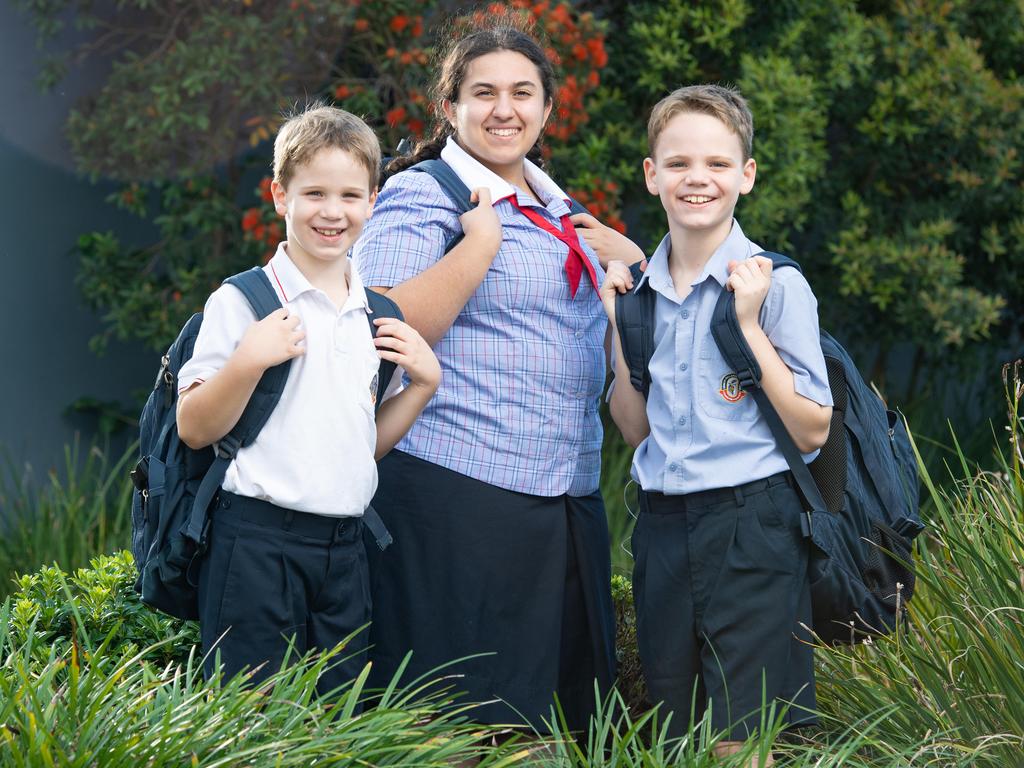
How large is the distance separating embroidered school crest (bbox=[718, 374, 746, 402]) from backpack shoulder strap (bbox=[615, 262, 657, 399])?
0.66 feet

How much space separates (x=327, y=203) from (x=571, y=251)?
727 millimetres

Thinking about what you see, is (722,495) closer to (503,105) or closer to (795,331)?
(795,331)

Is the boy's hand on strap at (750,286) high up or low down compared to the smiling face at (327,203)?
down

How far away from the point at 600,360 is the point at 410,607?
80 centimetres

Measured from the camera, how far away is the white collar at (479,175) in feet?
10.7

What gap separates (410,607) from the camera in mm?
3250

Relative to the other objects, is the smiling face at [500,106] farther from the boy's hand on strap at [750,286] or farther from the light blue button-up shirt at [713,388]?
the boy's hand on strap at [750,286]

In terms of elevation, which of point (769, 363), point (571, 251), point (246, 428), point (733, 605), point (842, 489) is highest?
point (571, 251)

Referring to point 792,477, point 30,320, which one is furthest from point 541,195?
point 30,320

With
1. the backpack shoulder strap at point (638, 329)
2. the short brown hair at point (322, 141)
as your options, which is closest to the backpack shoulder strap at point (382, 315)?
the short brown hair at point (322, 141)

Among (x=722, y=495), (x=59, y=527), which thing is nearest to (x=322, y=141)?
(x=722, y=495)

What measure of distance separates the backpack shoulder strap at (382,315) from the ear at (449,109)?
2.02ft

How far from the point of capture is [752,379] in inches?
114

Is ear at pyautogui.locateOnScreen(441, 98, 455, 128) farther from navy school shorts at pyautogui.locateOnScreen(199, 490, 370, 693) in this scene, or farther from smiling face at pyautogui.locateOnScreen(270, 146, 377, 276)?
navy school shorts at pyautogui.locateOnScreen(199, 490, 370, 693)
